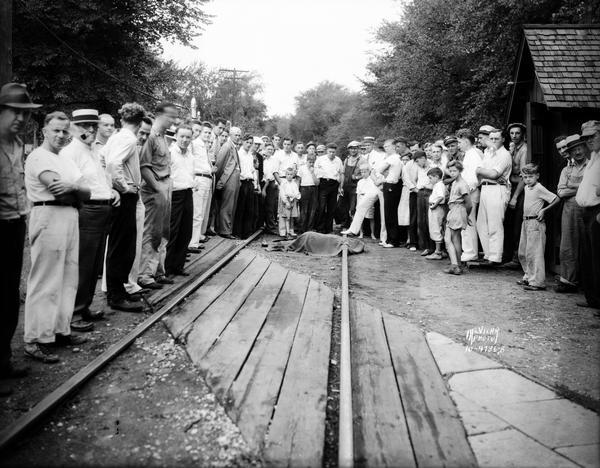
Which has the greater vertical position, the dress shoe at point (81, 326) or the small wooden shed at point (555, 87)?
the small wooden shed at point (555, 87)

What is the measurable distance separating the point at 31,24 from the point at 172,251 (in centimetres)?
1739

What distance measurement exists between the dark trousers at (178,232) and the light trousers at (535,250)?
5.07 metres

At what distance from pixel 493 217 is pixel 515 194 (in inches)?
20.7

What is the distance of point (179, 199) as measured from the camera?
24.9 ft

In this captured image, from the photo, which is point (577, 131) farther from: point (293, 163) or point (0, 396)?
point (0, 396)

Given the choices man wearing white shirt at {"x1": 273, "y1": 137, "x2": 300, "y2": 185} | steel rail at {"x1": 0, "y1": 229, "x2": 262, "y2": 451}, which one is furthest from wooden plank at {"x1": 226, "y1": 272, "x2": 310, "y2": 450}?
A: man wearing white shirt at {"x1": 273, "y1": 137, "x2": 300, "y2": 185}

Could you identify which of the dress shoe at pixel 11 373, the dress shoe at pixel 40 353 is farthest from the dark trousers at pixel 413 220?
the dress shoe at pixel 11 373

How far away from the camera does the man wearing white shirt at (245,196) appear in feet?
38.2

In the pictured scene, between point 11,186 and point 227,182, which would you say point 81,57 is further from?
point 11,186

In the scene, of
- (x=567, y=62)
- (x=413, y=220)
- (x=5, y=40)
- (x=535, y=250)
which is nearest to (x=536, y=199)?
(x=535, y=250)

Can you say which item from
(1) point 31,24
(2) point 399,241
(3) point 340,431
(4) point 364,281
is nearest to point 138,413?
(3) point 340,431

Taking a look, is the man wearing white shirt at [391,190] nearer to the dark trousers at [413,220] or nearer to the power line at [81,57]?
the dark trousers at [413,220]

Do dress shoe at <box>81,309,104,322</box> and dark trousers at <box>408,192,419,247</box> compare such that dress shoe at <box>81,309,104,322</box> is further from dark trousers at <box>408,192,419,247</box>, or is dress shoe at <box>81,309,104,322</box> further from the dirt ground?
dark trousers at <box>408,192,419,247</box>

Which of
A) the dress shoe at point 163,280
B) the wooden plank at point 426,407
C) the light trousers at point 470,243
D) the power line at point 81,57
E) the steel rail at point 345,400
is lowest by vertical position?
the wooden plank at point 426,407
